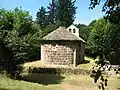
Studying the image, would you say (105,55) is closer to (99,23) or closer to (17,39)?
(17,39)

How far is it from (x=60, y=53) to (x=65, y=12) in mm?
55895

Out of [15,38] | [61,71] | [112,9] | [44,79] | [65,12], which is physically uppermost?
[65,12]

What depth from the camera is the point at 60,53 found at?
39.4 m

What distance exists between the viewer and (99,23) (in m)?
54.9

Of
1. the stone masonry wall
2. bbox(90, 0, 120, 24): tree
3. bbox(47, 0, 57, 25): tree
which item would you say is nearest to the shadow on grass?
the stone masonry wall

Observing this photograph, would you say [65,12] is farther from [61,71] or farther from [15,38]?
[15,38]

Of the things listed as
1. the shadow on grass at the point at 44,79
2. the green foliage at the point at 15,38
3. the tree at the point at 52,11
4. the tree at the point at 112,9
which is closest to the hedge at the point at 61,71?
the shadow on grass at the point at 44,79

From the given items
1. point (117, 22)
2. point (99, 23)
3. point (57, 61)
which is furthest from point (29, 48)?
point (99, 23)

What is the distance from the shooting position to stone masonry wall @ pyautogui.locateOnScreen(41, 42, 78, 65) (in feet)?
129

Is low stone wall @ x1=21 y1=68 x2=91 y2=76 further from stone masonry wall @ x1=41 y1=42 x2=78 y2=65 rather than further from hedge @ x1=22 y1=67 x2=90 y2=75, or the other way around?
stone masonry wall @ x1=41 y1=42 x2=78 y2=65

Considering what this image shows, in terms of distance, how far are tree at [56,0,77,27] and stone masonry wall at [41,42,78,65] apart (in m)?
50.7

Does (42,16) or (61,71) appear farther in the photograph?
(42,16)

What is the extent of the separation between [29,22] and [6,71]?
6.61 meters

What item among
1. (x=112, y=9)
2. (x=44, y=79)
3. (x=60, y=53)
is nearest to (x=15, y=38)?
(x=44, y=79)
